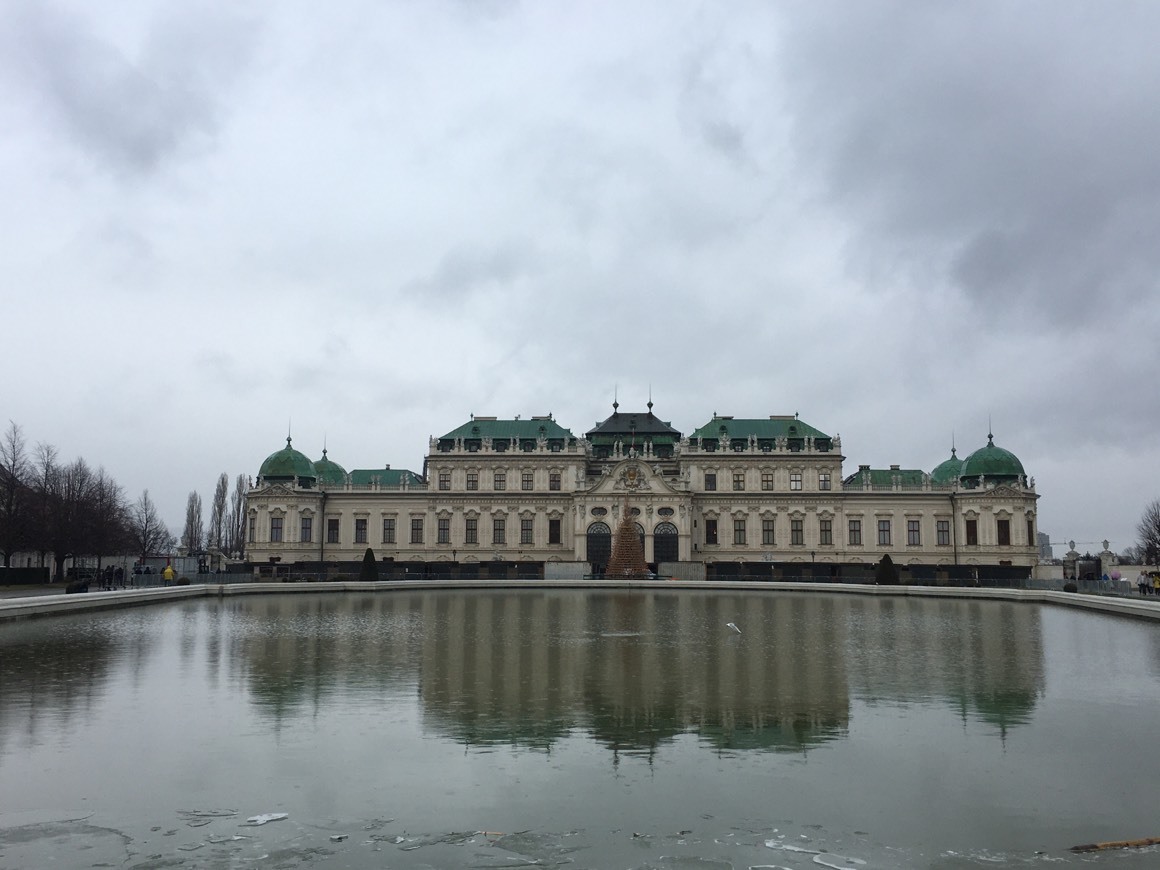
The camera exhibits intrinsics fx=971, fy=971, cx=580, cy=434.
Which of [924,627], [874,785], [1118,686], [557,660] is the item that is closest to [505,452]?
[924,627]

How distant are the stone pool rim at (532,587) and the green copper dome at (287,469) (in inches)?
1022

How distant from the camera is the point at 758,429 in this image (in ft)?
294

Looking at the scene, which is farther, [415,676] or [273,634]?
[273,634]

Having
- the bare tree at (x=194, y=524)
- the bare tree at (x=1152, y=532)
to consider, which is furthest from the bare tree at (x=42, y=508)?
the bare tree at (x=1152, y=532)

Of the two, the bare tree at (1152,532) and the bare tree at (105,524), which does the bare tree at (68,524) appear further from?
the bare tree at (1152,532)

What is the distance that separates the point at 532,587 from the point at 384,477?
1233 inches

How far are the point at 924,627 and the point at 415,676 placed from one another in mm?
21601

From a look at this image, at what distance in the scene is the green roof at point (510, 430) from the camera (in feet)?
299

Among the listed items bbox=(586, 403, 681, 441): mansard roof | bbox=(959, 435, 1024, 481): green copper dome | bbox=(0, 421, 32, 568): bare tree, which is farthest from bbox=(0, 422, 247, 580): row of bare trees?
bbox=(959, 435, 1024, 481): green copper dome

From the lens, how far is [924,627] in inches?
1415

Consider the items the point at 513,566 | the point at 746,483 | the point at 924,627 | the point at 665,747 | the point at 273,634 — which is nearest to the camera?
the point at 665,747

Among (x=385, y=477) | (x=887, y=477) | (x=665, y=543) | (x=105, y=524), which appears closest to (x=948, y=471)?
(x=887, y=477)

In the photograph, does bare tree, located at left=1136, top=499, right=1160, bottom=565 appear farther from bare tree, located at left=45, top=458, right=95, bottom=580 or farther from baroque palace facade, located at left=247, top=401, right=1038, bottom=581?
bare tree, located at left=45, top=458, right=95, bottom=580

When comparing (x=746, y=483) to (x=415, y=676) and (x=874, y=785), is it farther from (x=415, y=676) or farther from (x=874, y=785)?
(x=874, y=785)
